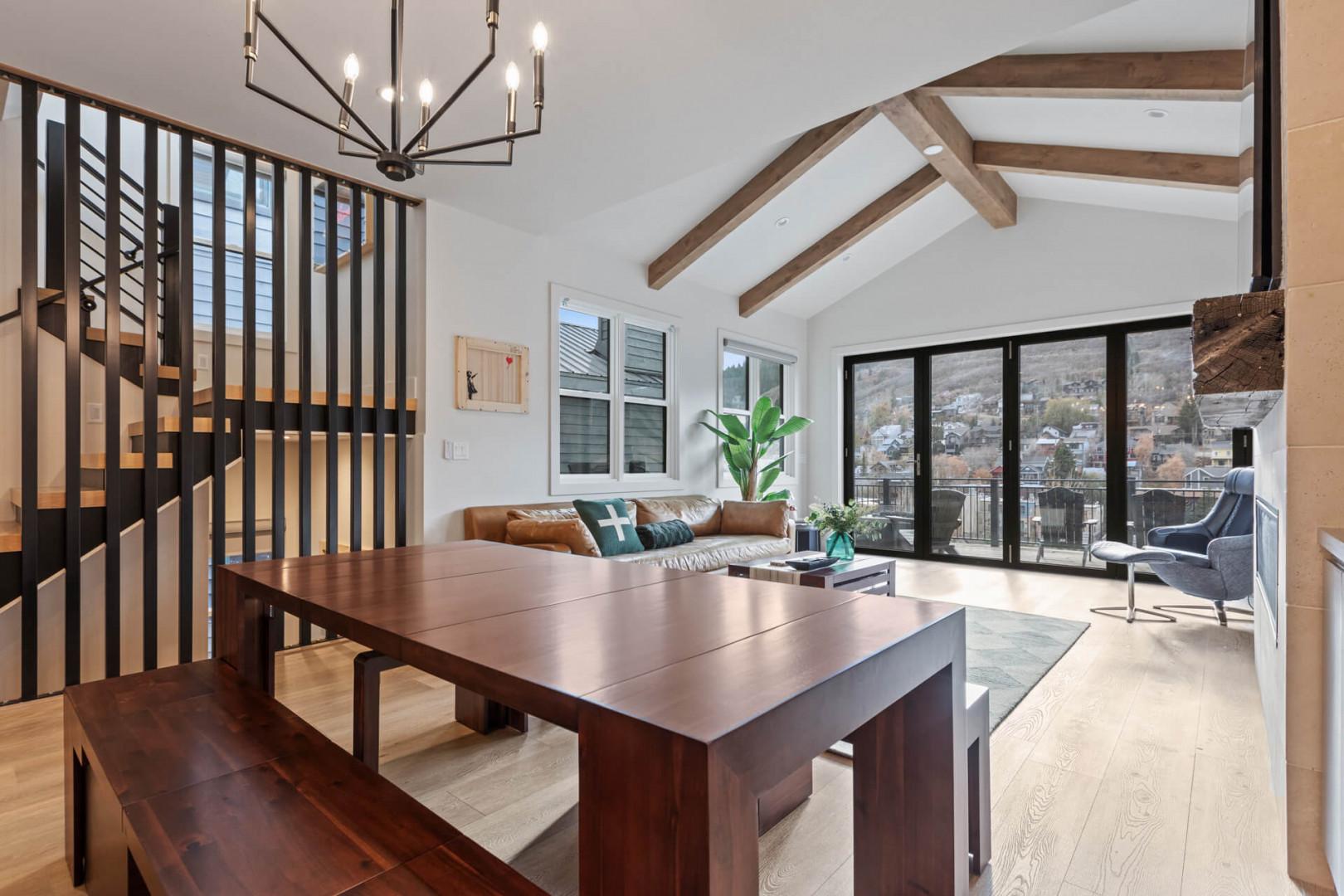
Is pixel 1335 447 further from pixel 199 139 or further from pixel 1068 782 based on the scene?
pixel 199 139

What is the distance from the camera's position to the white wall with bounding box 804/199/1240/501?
4855mm

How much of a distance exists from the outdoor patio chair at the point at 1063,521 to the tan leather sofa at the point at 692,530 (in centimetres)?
228

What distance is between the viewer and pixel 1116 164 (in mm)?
4227

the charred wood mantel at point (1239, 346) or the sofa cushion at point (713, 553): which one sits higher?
the charred wood mantel at point (1239, 346)

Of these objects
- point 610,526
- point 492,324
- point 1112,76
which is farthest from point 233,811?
point 1112,76

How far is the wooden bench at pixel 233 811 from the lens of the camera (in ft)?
2.88

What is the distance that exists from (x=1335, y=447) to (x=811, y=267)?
4634 mm

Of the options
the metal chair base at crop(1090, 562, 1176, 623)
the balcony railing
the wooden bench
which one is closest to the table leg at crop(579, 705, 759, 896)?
the wooden bench

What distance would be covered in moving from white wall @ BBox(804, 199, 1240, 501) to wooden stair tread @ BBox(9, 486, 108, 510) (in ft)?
19.0

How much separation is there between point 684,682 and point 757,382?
595 cm

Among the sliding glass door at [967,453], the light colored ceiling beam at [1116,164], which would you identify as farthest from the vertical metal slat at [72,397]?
the sliding glass door at [967,453]

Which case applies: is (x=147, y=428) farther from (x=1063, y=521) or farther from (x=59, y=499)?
(x=1063, y=521)

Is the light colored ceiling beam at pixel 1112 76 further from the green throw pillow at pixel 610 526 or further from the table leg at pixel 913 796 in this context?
the table leg at pixel 913 796

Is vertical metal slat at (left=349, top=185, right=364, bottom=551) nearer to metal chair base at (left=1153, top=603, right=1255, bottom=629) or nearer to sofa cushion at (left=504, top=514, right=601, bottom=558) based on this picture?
sofa cushion at (left=504, top=514, right=601, bottom=558)
